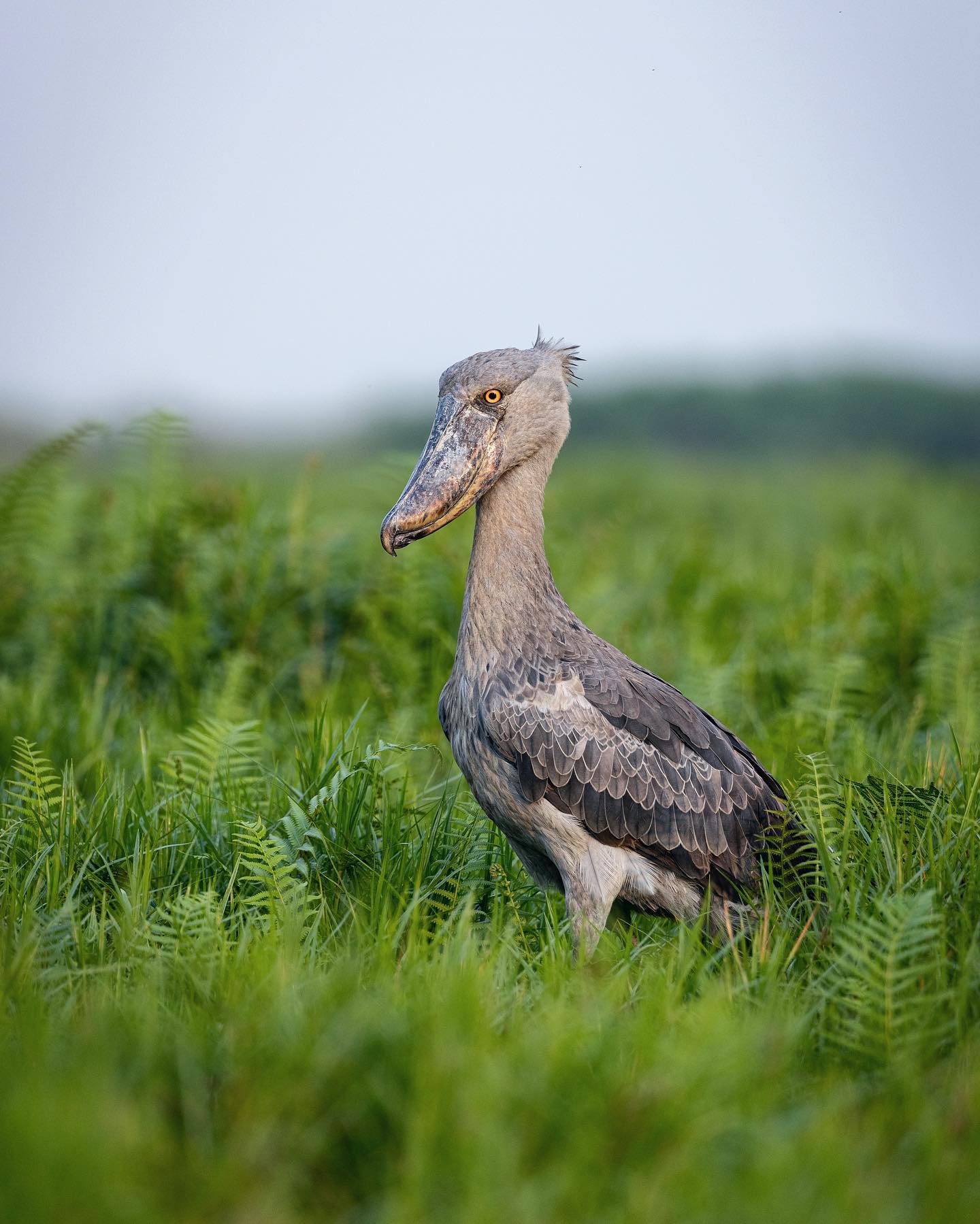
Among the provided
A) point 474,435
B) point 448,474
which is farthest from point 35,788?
point 474,435

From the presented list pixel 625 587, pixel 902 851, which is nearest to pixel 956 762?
pixel 902 851

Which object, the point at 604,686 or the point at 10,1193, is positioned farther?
the point at 604,686

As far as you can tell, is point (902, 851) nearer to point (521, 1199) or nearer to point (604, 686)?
point (604, 686)

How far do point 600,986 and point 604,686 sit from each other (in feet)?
3.37

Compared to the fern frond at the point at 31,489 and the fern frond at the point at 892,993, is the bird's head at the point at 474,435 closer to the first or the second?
the fern frond at the point at 892,993

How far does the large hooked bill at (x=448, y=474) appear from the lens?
12.0 ft

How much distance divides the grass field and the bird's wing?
0.76 feet

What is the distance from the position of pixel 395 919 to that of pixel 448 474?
129 centimetres

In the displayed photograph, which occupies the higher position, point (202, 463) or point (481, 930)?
point (202, 463)

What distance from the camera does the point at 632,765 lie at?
363 cm

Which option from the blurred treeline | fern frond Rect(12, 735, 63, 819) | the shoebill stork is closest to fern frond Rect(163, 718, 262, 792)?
fern frond Rect(12, 735, 63, 819)

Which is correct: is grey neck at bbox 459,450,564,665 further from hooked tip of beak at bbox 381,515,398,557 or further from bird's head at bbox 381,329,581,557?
hooked tip of beak at bbox 381,515,398,557

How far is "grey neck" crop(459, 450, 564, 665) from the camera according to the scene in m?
3.73

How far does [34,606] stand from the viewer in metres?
6.07
